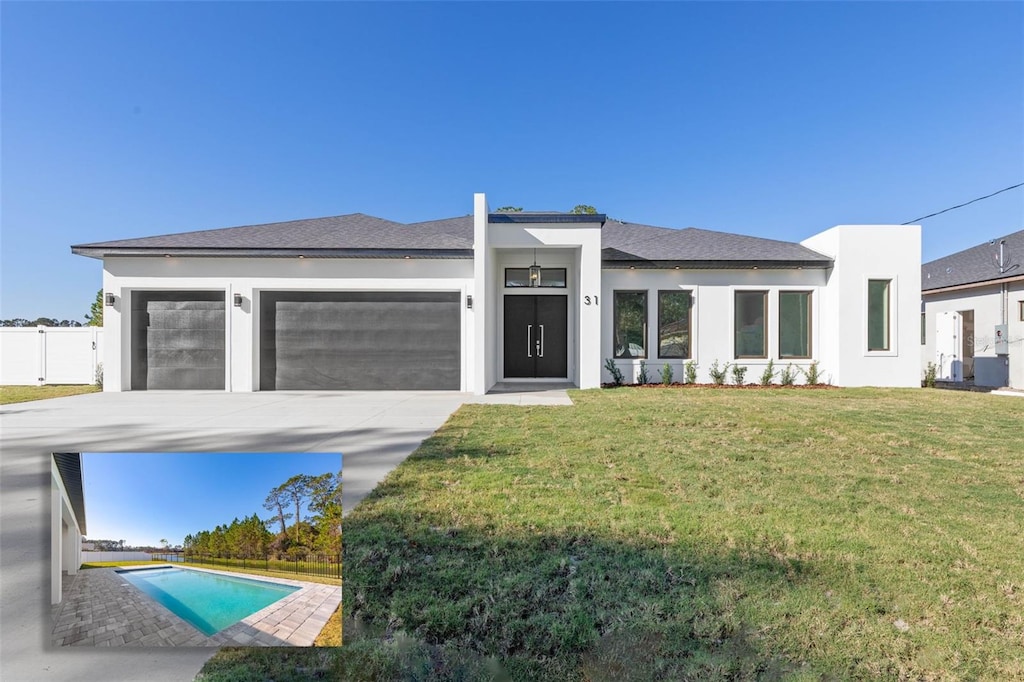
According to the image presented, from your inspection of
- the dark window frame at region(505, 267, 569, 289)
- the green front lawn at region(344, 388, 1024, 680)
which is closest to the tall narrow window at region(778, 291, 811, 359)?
the dark window frame at region(505, 267, 569, 289)

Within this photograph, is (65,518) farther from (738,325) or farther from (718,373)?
(738,325)

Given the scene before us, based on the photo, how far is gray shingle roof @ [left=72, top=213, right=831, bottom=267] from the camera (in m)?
11.7

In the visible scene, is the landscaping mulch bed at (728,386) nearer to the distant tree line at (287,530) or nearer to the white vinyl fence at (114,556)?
the distant tree line at (287,530)

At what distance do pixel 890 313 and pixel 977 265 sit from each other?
22.5ft

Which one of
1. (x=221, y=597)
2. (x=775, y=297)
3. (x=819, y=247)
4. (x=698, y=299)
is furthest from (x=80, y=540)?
(x=819, y=247)

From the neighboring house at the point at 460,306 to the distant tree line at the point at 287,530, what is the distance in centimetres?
891

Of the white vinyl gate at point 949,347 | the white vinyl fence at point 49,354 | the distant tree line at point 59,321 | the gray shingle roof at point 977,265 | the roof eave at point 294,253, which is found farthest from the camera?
the distant tree line at point 59,321

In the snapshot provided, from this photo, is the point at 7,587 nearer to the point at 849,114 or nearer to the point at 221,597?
the point at 221,597

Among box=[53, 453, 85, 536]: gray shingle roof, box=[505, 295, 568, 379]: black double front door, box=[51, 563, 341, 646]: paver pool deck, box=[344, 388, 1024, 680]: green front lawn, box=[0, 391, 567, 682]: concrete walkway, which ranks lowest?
box=[344, 388, 1024, 680]: green front lawn

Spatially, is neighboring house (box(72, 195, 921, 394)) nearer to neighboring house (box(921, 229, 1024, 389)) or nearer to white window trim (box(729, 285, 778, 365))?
white window trim (box(729, 285, 778, 365))

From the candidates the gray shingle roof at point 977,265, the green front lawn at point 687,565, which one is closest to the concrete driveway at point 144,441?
the green front lawn at point 687,565

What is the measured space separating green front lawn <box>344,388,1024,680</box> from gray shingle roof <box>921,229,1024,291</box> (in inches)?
503

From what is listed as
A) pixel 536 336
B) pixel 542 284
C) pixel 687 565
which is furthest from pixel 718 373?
pixel 687 565

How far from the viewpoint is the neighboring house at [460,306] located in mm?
11680
